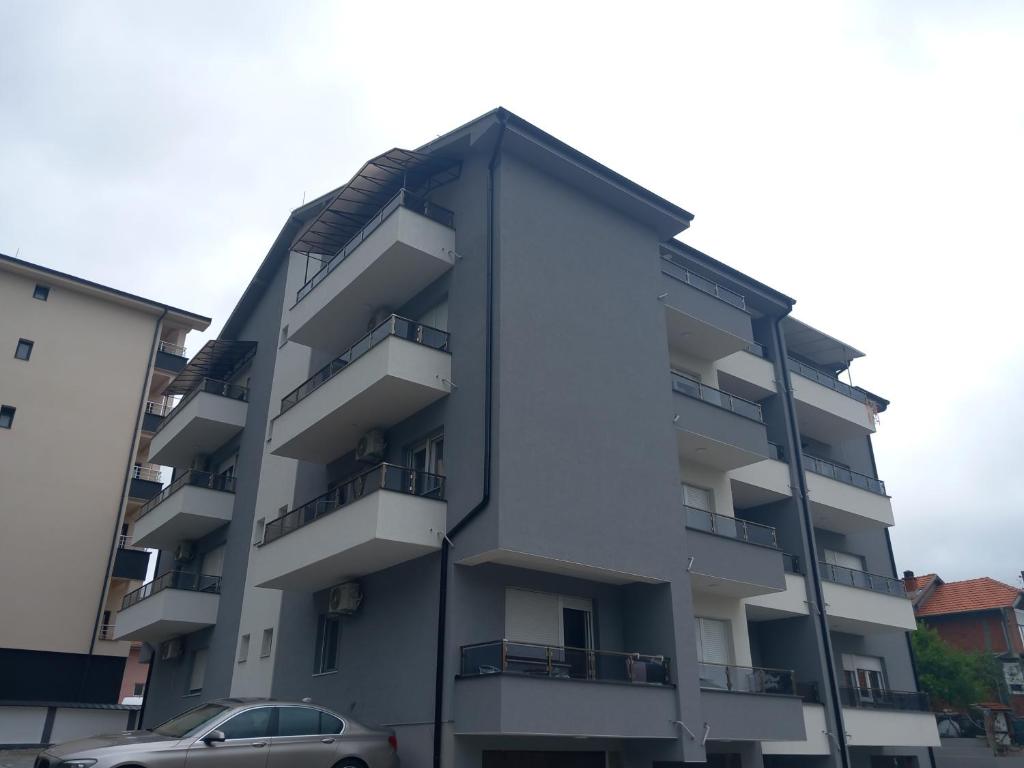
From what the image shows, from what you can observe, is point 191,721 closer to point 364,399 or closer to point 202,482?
point 364,399

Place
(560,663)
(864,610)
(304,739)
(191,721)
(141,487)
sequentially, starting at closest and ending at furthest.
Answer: (191,721) → (304,739) → (560,663) → (864,610) → (141,487)

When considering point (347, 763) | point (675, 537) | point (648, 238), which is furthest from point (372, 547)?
point (648, 238)

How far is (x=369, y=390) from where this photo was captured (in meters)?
17.4

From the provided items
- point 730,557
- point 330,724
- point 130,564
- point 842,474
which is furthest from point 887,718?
point 130,564

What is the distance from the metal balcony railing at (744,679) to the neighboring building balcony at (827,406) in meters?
9.68

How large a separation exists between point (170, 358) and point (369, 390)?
25.3 metres

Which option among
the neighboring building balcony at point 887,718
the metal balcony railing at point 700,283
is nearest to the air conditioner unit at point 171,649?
the metal balcony railing at point 700,283

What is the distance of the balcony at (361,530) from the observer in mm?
15812

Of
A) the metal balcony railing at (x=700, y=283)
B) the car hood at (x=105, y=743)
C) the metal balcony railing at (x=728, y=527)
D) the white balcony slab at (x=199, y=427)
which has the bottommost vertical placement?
the car hood at (x=105, y=743)

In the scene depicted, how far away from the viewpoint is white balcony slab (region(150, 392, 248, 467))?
26578 millimetres

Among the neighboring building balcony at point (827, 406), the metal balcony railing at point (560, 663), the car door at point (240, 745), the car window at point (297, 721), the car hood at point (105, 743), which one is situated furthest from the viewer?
Result: the neighboring building balcony at point (827, 406)

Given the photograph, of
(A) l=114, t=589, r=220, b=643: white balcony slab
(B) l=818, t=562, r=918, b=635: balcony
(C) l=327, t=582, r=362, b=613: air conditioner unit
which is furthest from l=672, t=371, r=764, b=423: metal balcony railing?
(A) l=114, t=589, r=220, b=643: white balcony slab

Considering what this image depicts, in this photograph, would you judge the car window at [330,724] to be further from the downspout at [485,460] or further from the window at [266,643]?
the window at [266,643]

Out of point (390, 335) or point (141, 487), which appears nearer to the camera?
point (390, 335)
